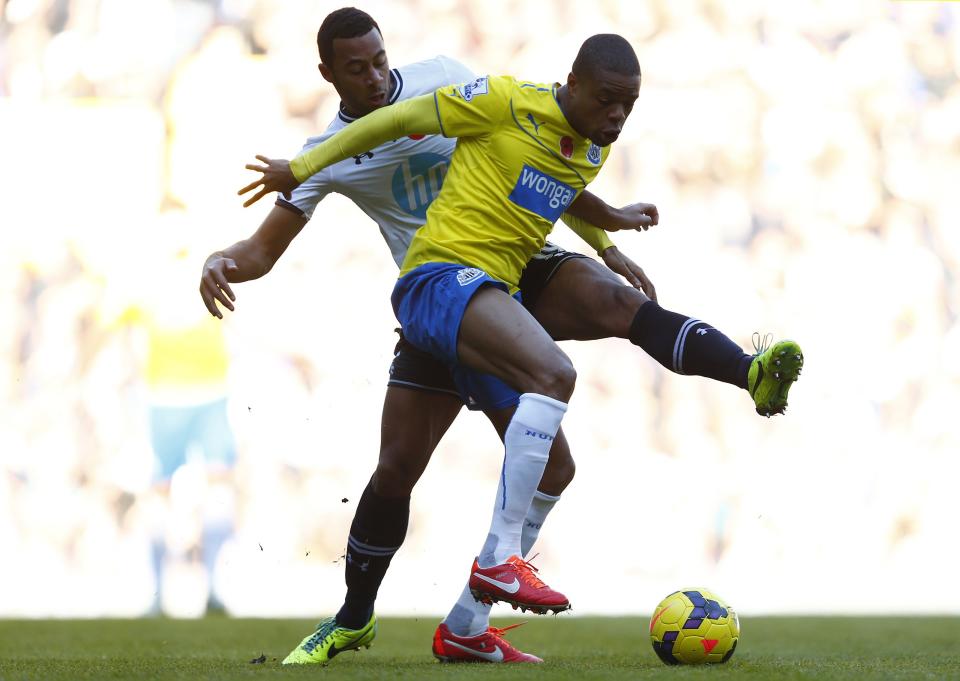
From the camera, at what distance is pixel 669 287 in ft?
19.5

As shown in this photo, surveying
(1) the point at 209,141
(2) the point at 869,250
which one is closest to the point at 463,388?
(1) the point at 209,141

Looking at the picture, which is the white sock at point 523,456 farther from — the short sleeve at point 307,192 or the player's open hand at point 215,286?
the short sleeve at point 307,192

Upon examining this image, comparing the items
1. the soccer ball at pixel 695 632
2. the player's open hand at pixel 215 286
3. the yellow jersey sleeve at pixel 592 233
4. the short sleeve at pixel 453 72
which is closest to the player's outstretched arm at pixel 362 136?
the player's open hand at pixel 215 286

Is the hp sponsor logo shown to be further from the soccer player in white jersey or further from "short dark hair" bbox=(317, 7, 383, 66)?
"short dark hair" bbox=(317, 7, 383, 66)

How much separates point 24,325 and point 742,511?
12.1 ft

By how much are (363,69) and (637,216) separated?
0.80 m

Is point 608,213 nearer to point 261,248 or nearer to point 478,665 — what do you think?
point 261,248

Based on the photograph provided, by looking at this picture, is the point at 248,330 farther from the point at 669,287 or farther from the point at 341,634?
the point at 341,634

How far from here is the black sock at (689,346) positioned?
8.32ft

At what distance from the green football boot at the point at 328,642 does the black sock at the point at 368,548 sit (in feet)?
0.07

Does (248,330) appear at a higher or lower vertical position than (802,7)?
lower

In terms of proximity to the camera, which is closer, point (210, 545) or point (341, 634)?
point (341, 634)

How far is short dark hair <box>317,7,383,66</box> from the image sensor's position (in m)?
2.90

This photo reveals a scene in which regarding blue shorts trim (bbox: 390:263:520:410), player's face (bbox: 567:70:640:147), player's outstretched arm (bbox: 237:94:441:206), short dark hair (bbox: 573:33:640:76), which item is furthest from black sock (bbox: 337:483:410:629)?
short dark hair (bbox: 573:33:640:76)
